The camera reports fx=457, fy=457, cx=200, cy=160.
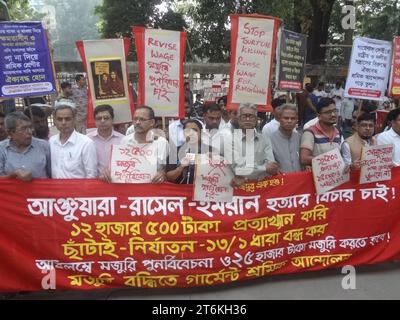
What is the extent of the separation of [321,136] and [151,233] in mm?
1866

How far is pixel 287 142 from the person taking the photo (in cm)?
440

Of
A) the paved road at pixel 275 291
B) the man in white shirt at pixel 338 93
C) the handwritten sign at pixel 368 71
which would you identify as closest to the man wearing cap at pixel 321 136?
the paved road at pixel 275 291

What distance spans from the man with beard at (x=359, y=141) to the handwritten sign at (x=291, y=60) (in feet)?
5.03

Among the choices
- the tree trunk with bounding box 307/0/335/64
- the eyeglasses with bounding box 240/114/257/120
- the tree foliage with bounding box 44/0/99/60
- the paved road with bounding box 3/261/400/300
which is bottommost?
the paved road with bounding box 3/261/400/300

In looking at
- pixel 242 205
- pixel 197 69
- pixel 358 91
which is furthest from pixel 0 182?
pixel 197 69

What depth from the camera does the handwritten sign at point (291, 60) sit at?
5.71 meters

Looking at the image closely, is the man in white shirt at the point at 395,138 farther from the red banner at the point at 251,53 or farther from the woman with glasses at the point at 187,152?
the woman with glasses at the point at 187,152

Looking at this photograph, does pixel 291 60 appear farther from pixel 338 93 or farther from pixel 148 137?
pixel 338 93

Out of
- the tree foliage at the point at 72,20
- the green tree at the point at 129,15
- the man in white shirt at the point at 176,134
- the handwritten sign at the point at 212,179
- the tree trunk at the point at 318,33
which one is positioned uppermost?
the tree foliage at the point at 72,20

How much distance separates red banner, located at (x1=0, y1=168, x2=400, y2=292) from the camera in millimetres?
3688

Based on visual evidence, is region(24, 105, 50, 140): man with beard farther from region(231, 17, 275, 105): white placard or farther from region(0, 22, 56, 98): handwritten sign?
region(231, 17, 275, 105): white placard

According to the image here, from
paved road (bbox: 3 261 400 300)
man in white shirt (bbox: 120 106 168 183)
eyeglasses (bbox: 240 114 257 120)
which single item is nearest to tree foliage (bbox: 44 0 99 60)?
man in white shirt (bbox: 120 106 168 183)

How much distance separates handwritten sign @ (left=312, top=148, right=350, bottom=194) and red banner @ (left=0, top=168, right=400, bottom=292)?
0.25 ft

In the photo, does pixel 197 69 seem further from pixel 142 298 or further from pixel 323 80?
pixel 142 298
